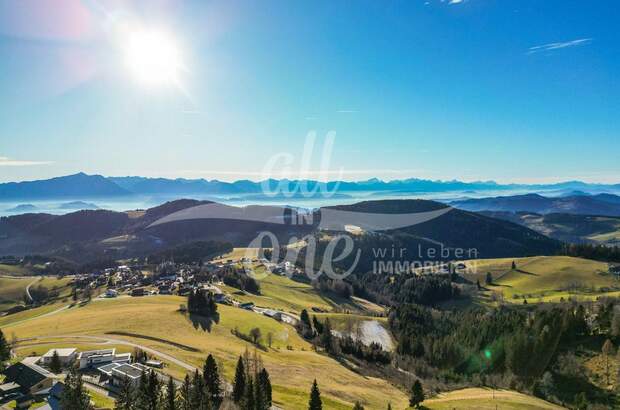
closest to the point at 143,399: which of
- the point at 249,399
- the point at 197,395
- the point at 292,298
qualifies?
the point at 197,395

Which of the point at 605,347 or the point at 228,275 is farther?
the point at 228,275

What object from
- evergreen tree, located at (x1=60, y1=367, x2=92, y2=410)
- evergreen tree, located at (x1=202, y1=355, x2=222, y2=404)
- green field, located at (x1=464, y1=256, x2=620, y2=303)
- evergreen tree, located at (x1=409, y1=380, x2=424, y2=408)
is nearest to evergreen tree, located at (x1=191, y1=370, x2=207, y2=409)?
evergreen tree, located at (x1=202, y1=355, x2=222, y2=404)

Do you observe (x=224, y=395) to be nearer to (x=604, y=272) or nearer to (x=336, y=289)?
(x=336, y=289)

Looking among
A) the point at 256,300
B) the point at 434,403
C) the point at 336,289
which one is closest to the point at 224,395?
the point at 434,403

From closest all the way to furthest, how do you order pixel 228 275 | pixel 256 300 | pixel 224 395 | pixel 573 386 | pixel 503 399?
pixel 224 395
pixel 503 399
pixel 573 386
pixel 256 300
pixel 228 275

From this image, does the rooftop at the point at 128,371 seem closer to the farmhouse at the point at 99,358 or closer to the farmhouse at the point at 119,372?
the farmhouse at the point at 119,372

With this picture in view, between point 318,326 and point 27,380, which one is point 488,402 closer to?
point 318,326

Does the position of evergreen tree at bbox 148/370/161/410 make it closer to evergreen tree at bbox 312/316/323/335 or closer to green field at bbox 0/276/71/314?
evergreen tree at bbox 312/316/323/335
